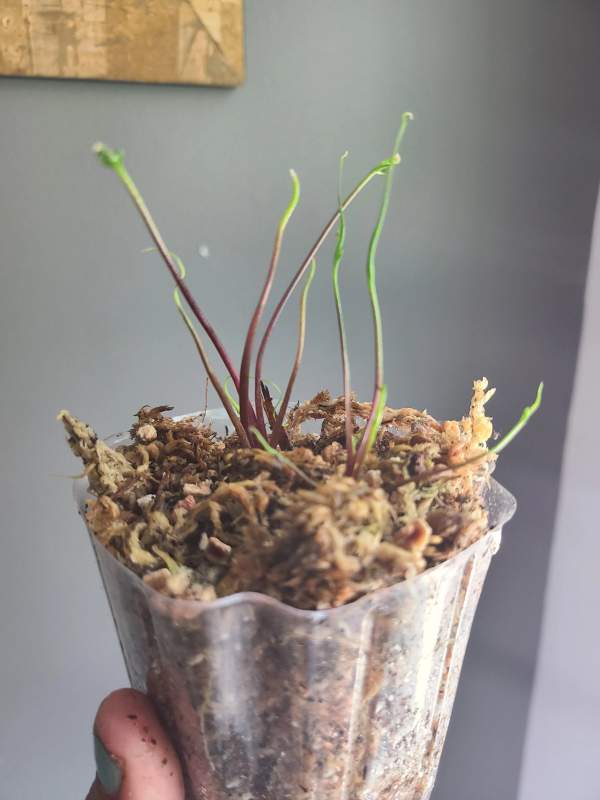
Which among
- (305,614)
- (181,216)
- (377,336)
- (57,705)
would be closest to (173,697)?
(305,614)

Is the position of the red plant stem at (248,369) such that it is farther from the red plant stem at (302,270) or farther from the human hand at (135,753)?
the human hand at (135,753)

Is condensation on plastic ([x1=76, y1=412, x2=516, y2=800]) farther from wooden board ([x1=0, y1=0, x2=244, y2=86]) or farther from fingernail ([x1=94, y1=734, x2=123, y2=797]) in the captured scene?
wooden board ([x1=0, y1=0, x2=244, y2=86])

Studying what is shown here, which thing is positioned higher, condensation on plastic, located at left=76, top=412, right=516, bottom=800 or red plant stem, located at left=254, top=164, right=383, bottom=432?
red plant stem, located at left=254, top=164, right=383, bottom=432

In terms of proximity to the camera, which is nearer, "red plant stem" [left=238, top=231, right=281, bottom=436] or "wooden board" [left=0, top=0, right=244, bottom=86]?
"red plant stem" [left=238, top=231, right=281, bottom=436]

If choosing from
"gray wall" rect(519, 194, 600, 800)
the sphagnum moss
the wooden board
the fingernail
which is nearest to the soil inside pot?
the sphagnum moss

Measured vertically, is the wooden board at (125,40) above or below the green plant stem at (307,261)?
above

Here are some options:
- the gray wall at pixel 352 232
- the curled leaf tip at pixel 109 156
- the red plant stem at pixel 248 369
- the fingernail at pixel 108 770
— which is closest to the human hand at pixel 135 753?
the fingernail at pixel 108 770

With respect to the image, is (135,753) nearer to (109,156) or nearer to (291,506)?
(291,506)
